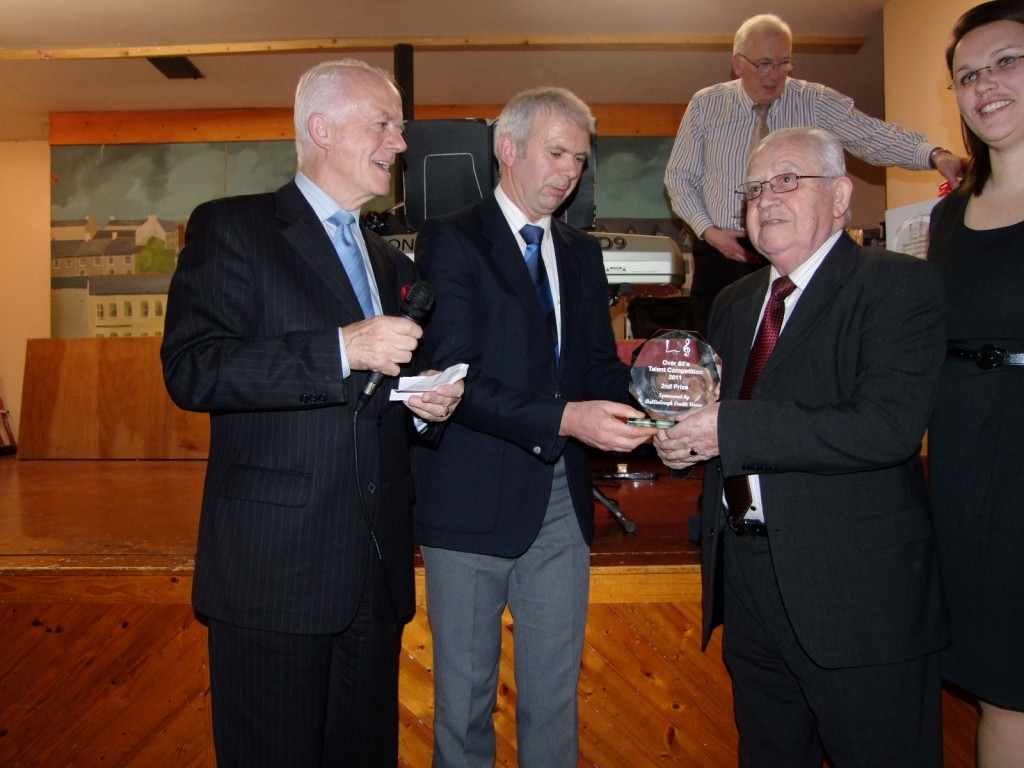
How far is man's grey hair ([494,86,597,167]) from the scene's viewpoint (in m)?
1.88

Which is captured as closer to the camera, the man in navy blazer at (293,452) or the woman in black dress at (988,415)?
the man in navy blazer at (293,452)

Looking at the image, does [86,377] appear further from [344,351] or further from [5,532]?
[344,351]

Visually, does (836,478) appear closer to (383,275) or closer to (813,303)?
(813,303)

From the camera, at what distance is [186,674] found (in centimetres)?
232

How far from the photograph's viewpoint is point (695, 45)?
22.0 feet

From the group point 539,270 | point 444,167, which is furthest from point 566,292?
point 444,167

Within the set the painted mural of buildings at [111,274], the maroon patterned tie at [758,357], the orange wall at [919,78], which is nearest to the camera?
the maroon patterned tie at [758,357]

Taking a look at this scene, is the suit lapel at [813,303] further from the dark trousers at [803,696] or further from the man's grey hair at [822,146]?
the dark trousers at [803,696]

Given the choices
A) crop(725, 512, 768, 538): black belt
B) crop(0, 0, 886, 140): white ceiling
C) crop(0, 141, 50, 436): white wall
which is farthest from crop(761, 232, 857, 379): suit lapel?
crop(0, 141, 50, 436): white wall

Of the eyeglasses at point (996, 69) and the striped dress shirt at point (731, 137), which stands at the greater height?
the striped dress shirt at point (731, 137)

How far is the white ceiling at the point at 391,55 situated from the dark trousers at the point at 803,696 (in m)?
5.42

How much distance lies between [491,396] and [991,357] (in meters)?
1.06

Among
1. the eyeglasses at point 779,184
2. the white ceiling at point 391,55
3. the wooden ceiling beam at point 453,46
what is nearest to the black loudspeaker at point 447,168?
the eyeglasses at point 779,184

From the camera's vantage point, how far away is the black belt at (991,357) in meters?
1.67
